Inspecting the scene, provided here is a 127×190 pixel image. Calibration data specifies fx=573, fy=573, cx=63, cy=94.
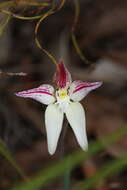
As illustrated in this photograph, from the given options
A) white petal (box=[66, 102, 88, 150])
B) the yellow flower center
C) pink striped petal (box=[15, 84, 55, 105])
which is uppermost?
pink striped petal (box=[15, 84, 55, 105])

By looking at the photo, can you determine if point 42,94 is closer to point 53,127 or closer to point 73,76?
point 53,127

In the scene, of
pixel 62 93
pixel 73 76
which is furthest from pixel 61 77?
pixel 73 76

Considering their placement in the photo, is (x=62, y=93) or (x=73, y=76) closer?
(x=62, y=93)

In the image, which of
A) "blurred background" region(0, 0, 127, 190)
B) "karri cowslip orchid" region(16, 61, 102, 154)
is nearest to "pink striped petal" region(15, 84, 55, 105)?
"karri cowslip orchid" region(16, 61, 102, 154)

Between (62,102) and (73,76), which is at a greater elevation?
(62,102)

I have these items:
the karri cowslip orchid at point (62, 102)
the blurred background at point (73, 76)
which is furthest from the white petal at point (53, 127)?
the blurred background at point (73, 76)

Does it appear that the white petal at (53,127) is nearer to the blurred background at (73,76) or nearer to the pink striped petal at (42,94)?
the pink striped petal at (42,94)

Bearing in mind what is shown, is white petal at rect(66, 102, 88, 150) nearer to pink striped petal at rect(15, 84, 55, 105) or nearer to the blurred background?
pink striped petal at rect(15, 84, 55, 105)
